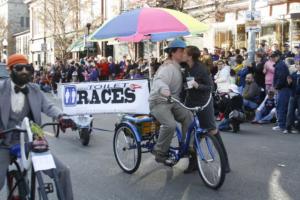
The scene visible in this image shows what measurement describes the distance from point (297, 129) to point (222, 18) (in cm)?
1474

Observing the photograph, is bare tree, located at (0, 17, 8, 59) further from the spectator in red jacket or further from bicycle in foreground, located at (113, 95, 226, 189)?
bicycle in foreground, located at (113, 95, 226, 189)

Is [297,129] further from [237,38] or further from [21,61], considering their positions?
[237,38]

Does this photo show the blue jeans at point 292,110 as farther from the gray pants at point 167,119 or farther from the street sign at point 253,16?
the street sign at point 253,16

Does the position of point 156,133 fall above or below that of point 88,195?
above

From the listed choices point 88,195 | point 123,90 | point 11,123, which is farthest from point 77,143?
point 11,123

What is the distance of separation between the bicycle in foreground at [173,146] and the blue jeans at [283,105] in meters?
5.03

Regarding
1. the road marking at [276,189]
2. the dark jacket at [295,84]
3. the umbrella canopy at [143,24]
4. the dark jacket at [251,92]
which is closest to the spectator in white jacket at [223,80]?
the dark jacket at [251,92]

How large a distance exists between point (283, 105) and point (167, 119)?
5617 millimetres

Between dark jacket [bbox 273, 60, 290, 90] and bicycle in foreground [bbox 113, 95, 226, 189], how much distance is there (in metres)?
4.96

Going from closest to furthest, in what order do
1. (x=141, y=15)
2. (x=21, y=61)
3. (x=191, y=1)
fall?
(x=21, y=61), (x=141, y=15), (x=191, y=1)

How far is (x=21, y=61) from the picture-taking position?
176 inches

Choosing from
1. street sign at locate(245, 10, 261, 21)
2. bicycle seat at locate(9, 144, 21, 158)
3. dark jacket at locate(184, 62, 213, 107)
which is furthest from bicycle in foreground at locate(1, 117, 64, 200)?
street sign at locate(245, 10, 261, 21)

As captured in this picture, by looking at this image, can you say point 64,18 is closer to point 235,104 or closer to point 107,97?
point 235,104

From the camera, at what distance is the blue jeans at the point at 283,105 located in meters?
11.3
